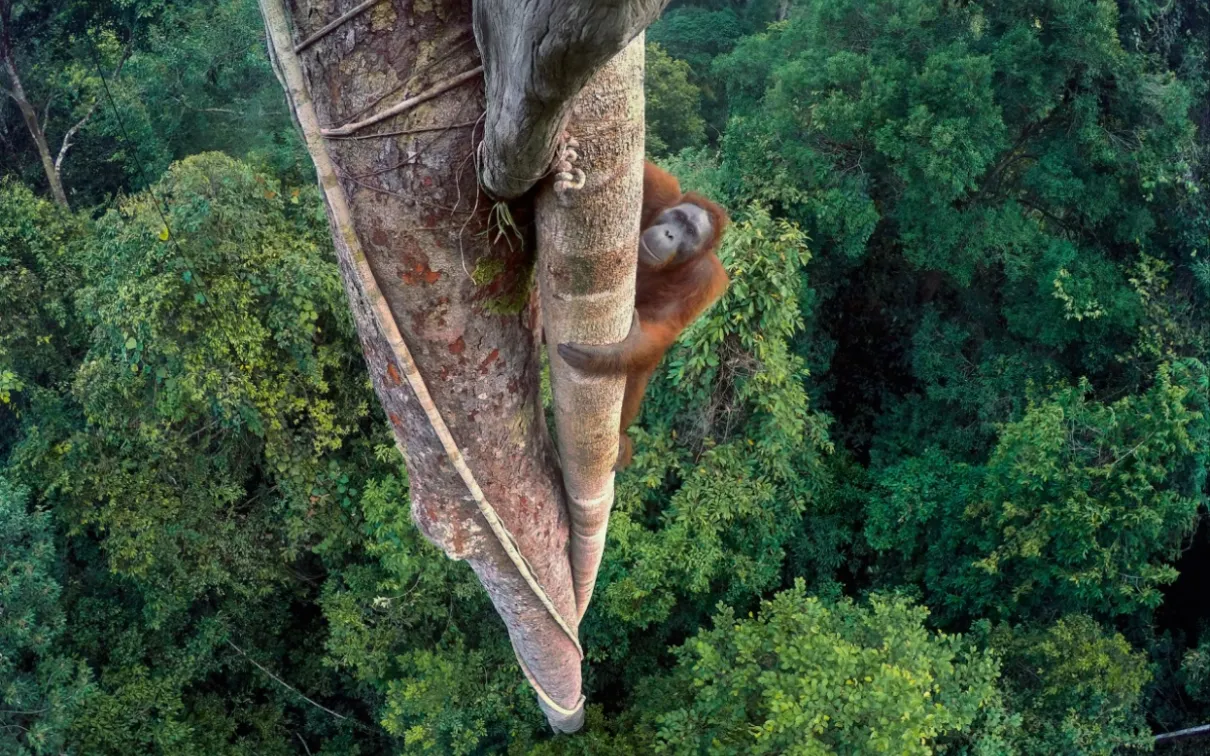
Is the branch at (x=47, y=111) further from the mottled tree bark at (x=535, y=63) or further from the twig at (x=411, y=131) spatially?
the mottled tree bark at (x=535, y=63)

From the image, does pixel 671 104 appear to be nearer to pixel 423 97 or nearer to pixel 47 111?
pixel 47 111

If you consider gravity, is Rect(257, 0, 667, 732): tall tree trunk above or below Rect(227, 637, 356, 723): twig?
above

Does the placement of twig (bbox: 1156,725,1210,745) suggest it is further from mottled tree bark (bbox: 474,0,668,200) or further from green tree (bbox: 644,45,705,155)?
green tree (bbox: 644,45,705,155)

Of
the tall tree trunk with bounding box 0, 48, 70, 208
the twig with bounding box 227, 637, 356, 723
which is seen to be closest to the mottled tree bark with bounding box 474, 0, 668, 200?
the twig with bounding box 227, 637, 356, 723

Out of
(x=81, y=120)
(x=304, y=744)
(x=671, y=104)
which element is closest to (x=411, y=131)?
(x=304, y=744)

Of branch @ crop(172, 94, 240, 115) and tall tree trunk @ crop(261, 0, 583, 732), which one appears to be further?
branch @ crop(172, 94, 240, 115)
